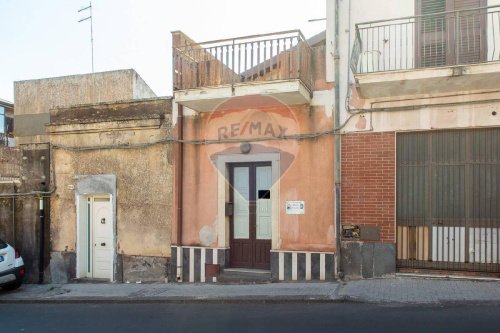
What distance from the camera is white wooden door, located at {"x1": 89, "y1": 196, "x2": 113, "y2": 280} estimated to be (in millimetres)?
11820

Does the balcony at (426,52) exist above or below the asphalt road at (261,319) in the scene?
above

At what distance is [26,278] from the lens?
1241 cm

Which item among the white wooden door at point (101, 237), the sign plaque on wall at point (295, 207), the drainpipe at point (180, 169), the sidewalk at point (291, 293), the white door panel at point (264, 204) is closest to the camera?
the sidewalk at point (291, 293)

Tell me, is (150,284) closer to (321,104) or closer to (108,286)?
(108,286)

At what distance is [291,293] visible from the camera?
854cm

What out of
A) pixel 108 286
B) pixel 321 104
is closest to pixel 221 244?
pixel 108 286

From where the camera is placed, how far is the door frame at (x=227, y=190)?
10086 mm

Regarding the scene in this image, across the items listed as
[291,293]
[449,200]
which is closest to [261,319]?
[291,293]

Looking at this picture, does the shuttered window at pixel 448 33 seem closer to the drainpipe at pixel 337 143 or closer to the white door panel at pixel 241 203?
the drainpipe at pixel 337 143

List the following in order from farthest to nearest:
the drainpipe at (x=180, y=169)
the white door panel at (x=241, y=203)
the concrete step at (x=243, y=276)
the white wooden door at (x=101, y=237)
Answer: the white wooden door at (x=101, y=237), the drainpipe at (x=180, y=169), the white door panel at (x=241, y=203), the concrete step at (x=243, y=276)

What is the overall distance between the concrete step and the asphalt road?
5.82 feet

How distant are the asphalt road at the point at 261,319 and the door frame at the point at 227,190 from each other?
84.9 inches

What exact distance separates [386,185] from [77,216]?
25.0 ft

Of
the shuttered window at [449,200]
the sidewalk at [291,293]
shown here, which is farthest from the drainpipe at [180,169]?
the shuttered window at [449,200]
